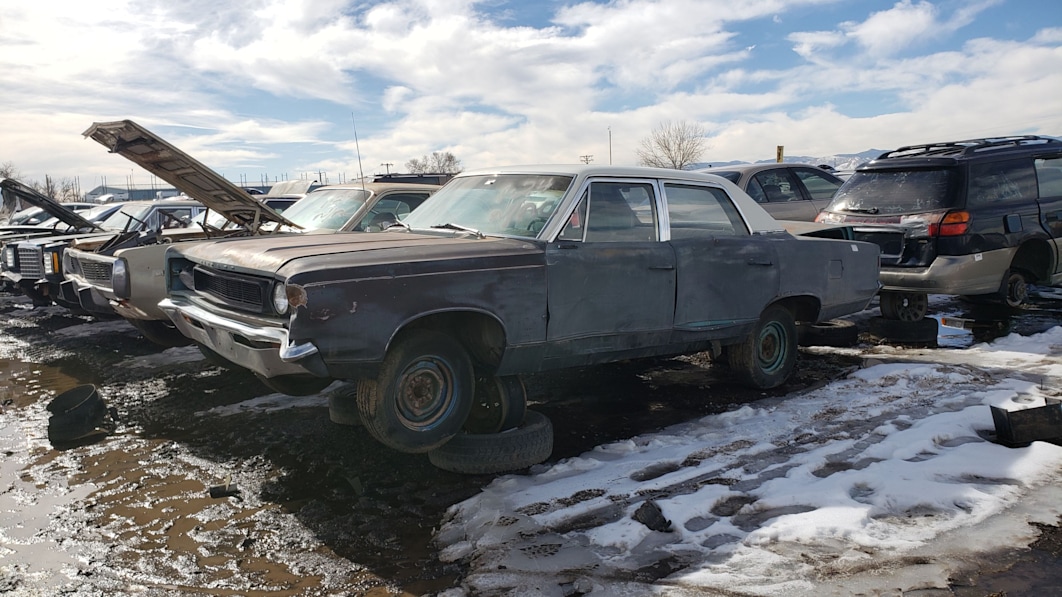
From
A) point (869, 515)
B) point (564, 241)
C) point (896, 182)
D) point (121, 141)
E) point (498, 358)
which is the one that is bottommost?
point (869, 515)

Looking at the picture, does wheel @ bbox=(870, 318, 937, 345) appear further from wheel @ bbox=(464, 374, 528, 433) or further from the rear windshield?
wheel @ bbox=(464, 374, 528, 433)

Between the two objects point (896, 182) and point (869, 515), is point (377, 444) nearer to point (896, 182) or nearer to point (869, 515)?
point (869, 515)

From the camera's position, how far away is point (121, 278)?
20.3 ft

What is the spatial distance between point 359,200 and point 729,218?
3849 mm

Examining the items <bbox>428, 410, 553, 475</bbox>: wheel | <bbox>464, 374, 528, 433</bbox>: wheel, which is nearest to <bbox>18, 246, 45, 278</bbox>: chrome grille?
<bbox>464, 374, 528, 433</bbox>: wheel

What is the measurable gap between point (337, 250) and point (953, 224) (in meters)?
5.96

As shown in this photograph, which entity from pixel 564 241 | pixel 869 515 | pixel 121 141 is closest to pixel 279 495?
pixel 564 241

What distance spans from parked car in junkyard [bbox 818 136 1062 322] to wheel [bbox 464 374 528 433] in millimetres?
4702

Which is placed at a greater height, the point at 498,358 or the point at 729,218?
the point at 729,218

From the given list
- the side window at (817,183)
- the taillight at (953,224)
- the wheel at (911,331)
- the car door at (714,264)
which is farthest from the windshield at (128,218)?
the taillight at (953,224)

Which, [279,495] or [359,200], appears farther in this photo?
[359,200]

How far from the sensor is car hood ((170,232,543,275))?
12.2ft

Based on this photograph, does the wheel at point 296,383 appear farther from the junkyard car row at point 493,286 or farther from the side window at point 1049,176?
the side window at point 1049,176

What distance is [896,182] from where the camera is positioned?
25.1 feet
